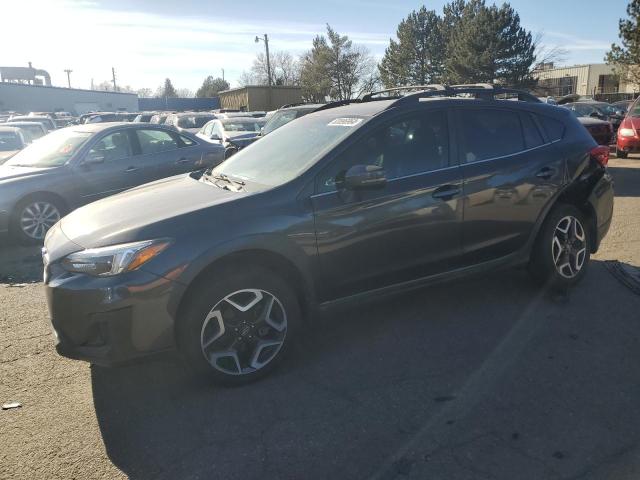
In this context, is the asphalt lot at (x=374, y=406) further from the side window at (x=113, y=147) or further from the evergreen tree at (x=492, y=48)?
the evergreen tree at (x=492, y=48)

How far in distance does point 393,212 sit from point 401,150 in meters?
0.52

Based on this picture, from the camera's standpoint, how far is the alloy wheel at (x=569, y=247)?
4.58 metres

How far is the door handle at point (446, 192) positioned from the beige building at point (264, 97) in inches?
1620

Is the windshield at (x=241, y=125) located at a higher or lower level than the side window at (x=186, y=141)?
higher

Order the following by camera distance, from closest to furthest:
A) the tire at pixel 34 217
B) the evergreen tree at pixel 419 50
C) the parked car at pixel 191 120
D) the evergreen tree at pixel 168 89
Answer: the tire at pixel 34 217 → the parked car at pixel 191 120 → the evergreen tree at pixel 419 50 → the evergreen tree at pixel 168 89

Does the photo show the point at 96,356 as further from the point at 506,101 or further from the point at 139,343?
the point at 506,101

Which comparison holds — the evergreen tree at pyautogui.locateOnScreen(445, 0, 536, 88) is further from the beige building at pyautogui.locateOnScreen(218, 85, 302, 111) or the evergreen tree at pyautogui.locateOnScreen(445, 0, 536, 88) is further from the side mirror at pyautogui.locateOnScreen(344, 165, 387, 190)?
the side mirror at pyautogui.locateOnScreen(344, 165, 387, 190)

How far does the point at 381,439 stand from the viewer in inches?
109

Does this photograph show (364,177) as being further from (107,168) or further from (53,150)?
(53,150)

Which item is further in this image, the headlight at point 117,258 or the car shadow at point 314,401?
the headlight at point 117,258

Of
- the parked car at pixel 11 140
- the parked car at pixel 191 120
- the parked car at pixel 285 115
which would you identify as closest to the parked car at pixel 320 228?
the parked car at pixel 285 115

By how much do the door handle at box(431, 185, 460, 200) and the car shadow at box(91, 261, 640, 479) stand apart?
1059 millimetres

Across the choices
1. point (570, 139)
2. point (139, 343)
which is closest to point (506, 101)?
point (570, 139)

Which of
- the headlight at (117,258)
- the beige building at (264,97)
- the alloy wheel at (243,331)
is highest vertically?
the beige building at (264,97)
